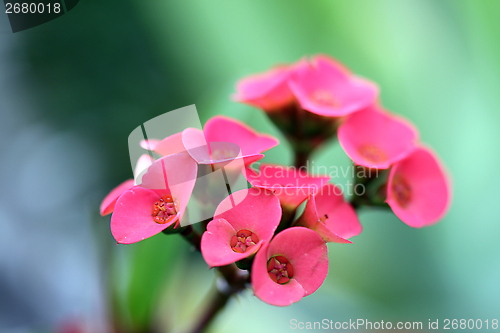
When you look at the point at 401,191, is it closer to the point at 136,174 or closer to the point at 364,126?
the point at 364,126

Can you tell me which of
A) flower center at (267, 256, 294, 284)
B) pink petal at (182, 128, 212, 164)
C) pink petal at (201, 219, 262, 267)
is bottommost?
flower center at (267, 256, 294, 284)

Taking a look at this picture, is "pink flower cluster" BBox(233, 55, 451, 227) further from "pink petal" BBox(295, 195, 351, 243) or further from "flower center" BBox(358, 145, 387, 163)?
"pink petal" BBox(295, 195, 351, 243)

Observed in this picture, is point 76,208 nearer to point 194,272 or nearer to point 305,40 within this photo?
point 194,272

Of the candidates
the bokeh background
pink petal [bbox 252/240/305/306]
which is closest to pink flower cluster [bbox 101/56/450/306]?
pink petal [bbox 252/240/305/306]

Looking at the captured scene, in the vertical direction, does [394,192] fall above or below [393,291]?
above

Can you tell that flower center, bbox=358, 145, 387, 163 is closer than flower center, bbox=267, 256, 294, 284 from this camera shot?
No

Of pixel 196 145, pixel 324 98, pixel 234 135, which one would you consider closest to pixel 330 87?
pixel 324 98

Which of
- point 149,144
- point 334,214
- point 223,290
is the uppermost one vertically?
point 149,144

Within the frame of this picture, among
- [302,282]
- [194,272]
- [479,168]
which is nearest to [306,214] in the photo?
[302,282]
